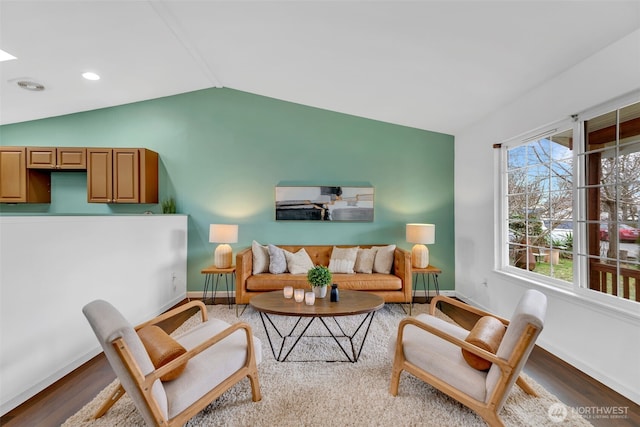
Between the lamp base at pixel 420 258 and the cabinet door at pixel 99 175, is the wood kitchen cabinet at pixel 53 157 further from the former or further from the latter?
the lamp base at pixel 420 258

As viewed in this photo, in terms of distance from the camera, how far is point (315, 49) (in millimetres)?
2959

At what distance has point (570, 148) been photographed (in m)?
2.66

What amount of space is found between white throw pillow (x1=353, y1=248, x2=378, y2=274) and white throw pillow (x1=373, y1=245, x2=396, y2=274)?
0.20 feet

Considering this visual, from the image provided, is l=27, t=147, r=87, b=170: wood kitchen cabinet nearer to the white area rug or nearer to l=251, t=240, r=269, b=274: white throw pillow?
l=251, t=240, r=269, b=274: white throw pillow

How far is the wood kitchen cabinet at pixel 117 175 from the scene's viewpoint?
4023mm

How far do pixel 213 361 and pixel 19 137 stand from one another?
5.02 m

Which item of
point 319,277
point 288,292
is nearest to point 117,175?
point 288,292

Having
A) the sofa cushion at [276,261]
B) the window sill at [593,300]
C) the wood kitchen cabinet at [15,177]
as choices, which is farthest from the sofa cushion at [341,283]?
the wood kitchen cabinet at [15,177]

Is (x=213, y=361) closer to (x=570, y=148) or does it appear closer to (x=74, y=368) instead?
(x=74, y=368)

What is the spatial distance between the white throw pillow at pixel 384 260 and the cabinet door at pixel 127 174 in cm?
345

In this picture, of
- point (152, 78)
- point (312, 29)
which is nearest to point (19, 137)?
point (152, 78)

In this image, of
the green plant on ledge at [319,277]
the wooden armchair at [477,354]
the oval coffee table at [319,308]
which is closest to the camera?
the wooden armchair at [477,354]

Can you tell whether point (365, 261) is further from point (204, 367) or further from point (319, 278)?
point (204, 367)

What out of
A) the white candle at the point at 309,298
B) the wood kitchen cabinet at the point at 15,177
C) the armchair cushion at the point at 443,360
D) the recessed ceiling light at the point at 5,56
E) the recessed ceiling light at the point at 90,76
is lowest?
the armchair cushion at the point at 443,360
